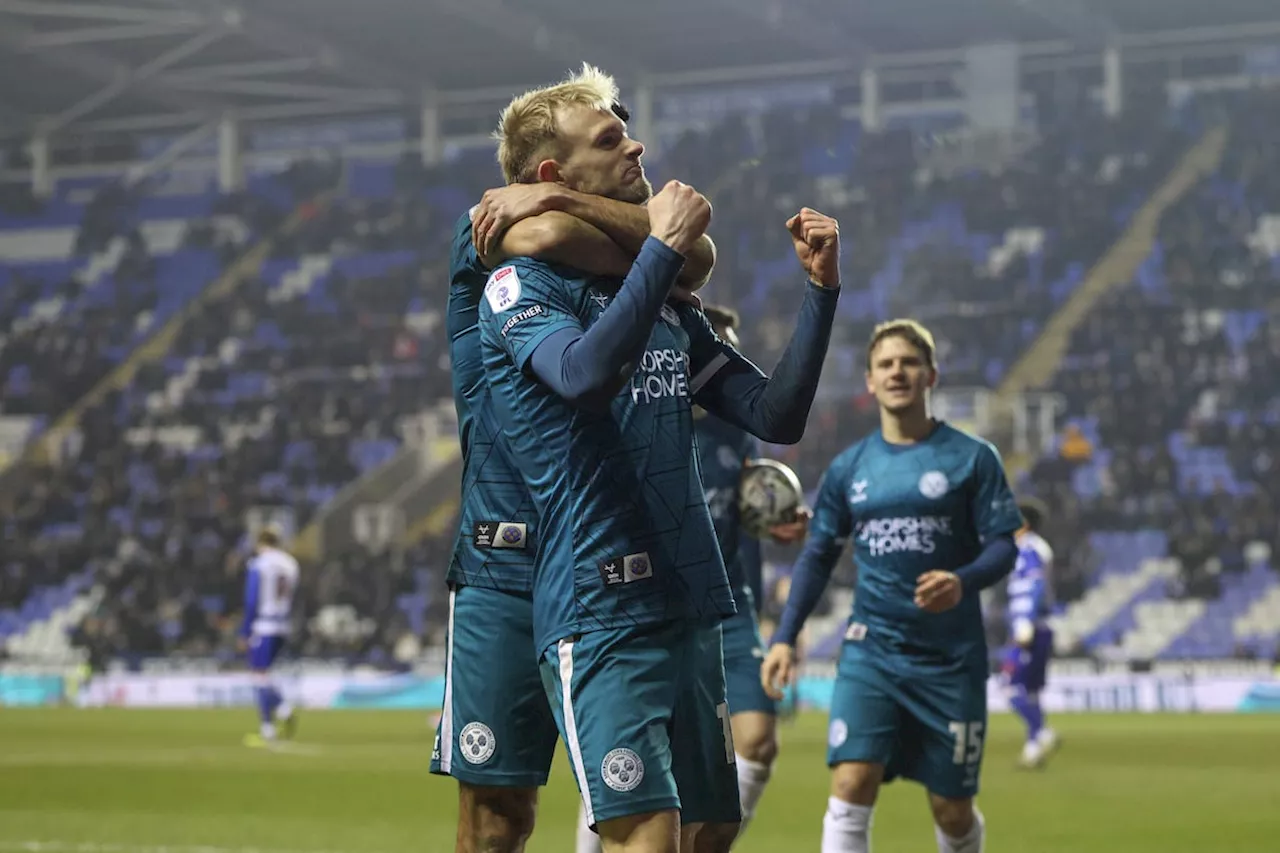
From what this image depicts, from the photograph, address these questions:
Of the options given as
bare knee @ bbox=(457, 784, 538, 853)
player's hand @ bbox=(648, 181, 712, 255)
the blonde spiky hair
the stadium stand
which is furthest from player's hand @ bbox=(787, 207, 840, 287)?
the stadium stand

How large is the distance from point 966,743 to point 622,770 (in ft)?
12.0

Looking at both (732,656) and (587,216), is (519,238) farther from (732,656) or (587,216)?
(732,656)

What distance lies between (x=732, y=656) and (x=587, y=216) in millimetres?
4198

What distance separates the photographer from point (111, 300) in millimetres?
39750

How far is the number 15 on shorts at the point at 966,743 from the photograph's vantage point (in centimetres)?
725

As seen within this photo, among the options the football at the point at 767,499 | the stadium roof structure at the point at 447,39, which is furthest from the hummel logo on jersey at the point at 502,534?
the stadium roof structure at the point at 447,39

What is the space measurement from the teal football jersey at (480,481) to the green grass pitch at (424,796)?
6162 millimetres

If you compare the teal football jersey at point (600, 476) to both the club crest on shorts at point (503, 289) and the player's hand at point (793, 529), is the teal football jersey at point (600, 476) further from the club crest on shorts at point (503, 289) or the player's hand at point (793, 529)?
the player's hand at point (793, 529)

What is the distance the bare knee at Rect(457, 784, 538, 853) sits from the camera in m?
4.55

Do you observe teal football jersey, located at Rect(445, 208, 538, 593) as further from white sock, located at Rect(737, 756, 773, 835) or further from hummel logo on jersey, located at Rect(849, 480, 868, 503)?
white sock, located at Rect(737, 756, 773, 835)

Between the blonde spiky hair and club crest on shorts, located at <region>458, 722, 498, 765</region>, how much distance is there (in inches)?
49.9

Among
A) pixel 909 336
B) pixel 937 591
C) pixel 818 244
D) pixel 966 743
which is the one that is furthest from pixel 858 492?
pixel 818 244

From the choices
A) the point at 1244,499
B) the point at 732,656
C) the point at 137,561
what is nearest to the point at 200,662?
the point at 137,561

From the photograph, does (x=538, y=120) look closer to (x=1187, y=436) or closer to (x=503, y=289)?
(x=503, y=289)
